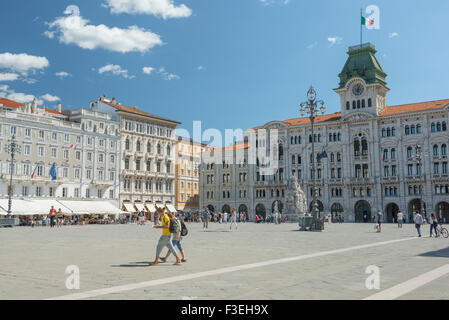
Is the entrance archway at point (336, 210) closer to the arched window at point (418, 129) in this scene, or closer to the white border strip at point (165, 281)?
the arched window at point (418, 129)

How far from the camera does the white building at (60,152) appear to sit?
55062 millimetres

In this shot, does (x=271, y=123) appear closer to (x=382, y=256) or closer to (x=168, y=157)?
(x=168, y=157)

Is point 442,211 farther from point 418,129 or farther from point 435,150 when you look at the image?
point 418,129

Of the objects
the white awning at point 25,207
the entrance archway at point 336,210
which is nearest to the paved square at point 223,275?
the white awning at point 25,207

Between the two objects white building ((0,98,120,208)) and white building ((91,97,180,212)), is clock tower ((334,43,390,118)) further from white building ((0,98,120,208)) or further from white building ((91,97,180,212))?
white building ((0,98,120,208))

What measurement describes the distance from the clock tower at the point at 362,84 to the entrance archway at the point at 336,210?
14.2 m

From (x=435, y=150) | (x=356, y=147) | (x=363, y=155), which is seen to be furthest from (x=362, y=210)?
(x=435, y=150)

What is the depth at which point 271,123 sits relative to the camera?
80562 mm

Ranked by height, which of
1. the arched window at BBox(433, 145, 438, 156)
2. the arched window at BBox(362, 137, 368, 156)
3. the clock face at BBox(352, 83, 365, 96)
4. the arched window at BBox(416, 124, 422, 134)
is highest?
the clock face at BBox(352, 83, 365, 96)

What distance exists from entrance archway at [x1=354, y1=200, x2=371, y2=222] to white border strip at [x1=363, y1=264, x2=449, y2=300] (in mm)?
60241

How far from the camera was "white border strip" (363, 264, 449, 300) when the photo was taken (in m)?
7.88

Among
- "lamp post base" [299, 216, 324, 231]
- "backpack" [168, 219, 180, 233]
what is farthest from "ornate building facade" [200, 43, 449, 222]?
"backpack" [168, 219, 180, 233]

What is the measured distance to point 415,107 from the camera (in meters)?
68.3

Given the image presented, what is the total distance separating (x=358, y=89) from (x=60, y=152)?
45947 mm
